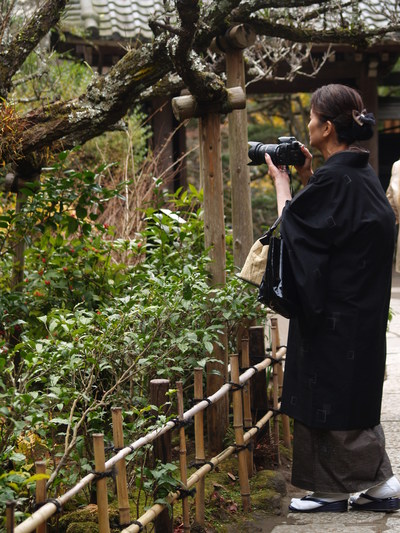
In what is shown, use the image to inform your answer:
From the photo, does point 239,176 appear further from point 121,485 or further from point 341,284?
point 121,485

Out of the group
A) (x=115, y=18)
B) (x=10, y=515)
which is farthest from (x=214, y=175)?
(x=115, y=18)

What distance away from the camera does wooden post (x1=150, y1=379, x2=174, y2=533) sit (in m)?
3.35

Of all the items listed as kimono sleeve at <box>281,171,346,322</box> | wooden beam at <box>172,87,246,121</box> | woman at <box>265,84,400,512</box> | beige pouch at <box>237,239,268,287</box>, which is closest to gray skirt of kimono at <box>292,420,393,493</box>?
woman at <box>265,84,400,512</box>

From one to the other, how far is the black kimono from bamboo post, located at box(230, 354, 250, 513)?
1.37ft

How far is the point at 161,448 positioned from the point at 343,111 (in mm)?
1641

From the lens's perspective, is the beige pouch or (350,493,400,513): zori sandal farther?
the beige pouch

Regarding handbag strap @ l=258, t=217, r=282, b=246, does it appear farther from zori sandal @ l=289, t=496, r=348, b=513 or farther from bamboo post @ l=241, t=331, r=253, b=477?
zori sandal @ l=289, t=496, r=348, b=513

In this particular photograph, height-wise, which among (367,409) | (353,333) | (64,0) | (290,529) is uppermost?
(64,0)

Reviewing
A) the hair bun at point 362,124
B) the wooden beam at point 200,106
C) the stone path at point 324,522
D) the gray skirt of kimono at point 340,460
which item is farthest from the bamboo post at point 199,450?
the wooden beam at point 200,106

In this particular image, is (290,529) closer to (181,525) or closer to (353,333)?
(181,525)

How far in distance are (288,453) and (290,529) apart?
1.26 m

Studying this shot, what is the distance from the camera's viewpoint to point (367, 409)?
3.88 metres

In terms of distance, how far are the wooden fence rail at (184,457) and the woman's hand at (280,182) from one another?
0.78 m

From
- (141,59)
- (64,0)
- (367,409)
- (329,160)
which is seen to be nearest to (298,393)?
(367,409)
